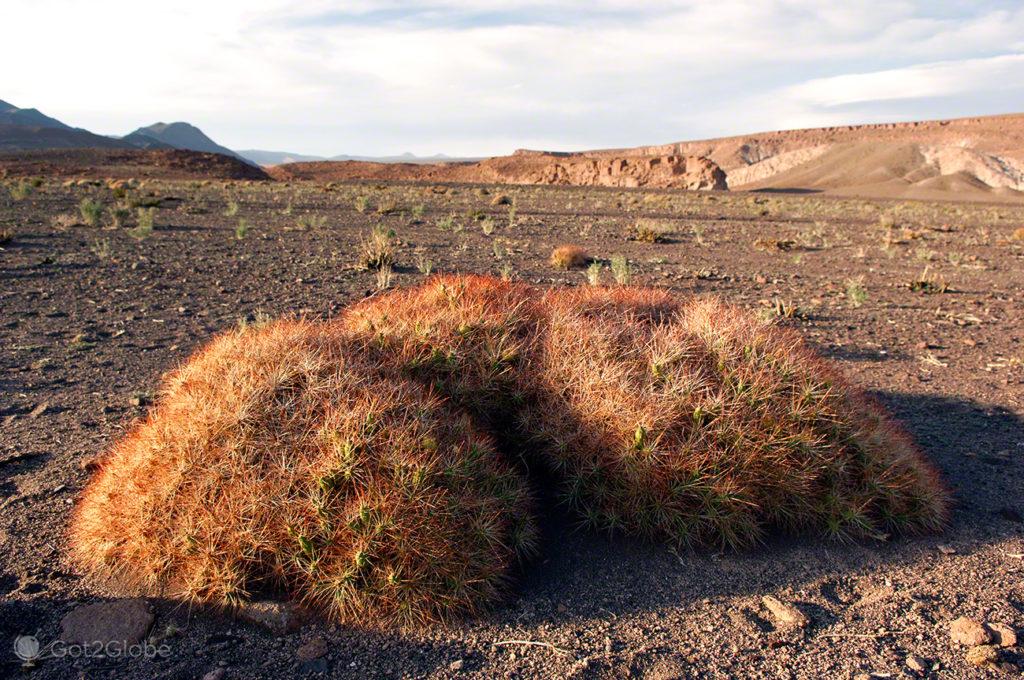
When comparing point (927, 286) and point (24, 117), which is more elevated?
point (24, 117)

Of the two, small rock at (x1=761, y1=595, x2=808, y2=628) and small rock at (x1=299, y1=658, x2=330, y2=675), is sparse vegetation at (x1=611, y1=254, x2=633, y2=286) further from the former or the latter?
small rock at (x1=299, y1=658, x2=330, y2=675)

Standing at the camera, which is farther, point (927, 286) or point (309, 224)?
point (309, 224)

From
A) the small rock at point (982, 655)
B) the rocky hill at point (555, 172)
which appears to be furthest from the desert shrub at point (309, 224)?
the rocky hill at point (555, 172)

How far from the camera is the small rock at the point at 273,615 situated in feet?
10.0

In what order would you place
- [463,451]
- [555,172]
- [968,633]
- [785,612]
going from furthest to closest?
1. [555,172]
2. [463,451]
3. [785,612]
4. [968,633]

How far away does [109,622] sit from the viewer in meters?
3.07

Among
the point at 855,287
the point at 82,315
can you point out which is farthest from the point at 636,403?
the point at 855,287

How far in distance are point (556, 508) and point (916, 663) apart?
1869mm

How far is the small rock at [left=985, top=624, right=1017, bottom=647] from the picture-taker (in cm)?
320

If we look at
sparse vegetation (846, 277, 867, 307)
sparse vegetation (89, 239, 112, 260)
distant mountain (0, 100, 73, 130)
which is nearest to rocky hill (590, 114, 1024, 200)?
sparse vegetation (846, 277, 867, 307)

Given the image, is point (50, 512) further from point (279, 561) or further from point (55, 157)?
point (55, 157)

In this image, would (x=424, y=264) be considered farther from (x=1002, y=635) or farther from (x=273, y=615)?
(x=1002, y=635)

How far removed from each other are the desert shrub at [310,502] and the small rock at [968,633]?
1.99 meters

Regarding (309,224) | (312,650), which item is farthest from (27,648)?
(309,224)
